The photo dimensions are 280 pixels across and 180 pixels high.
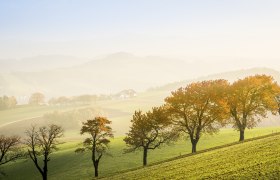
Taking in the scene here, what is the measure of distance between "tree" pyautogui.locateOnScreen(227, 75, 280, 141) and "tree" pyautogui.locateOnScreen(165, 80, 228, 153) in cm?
307

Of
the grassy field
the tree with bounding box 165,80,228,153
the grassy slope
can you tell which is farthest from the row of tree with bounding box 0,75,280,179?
the grassy slope

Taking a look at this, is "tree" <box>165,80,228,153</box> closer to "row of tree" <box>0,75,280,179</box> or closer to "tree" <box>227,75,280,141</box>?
"row of tree" <box>0,75,280,179</box>

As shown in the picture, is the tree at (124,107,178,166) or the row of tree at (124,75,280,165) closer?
the row of tree at (124,75,280,165)

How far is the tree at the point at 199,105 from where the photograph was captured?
70.9 m

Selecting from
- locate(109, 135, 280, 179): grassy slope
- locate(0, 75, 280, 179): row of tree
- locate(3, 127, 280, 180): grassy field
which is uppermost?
locate(0, 75, 280, 179): row of tree

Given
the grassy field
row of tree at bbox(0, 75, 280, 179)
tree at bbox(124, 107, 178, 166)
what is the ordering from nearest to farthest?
row of tree at bbox(0, 75, 280, 179) < tree at bbox(124, 107, 178, 166) < the grassy field

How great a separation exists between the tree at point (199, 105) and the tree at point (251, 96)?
10.1 feet

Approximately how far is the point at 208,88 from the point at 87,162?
42.7 meters

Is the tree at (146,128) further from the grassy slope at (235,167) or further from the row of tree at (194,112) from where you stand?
the grassy slope at (235,167)

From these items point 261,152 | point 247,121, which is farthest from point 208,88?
point 261,152

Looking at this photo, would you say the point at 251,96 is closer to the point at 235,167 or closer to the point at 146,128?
the point at 146,128

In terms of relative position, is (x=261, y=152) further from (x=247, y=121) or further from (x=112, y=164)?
(x=112, y=164)

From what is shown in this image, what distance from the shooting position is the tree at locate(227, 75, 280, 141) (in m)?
73.2

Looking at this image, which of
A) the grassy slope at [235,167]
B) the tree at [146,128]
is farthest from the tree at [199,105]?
the grassy slope at [235,167]
